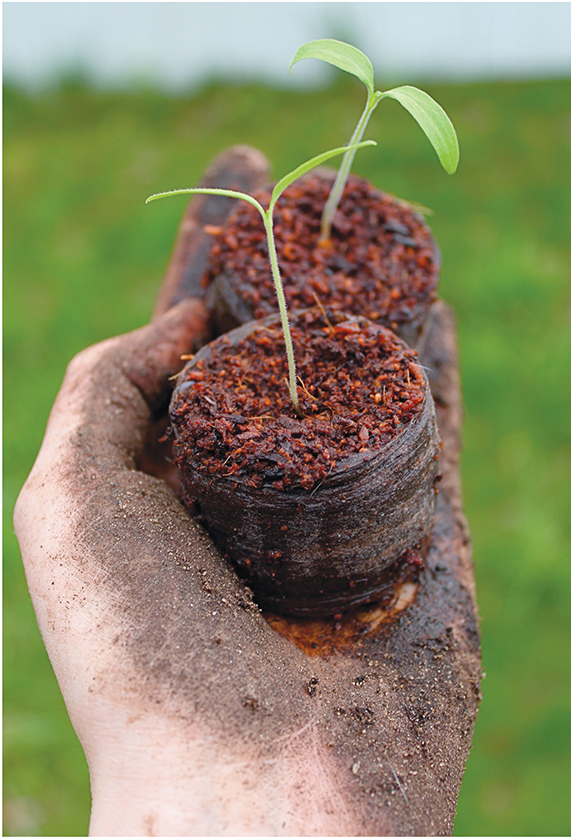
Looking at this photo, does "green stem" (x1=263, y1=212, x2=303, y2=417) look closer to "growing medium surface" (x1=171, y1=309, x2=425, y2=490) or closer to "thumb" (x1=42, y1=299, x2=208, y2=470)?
"growing medium surface" (x1=171, y1=309, x2=425, y2=490)

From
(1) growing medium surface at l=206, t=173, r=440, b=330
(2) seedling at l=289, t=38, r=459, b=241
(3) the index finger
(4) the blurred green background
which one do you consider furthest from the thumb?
(4) the blurred green background

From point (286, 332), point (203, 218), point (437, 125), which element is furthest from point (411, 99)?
point (203, 218)

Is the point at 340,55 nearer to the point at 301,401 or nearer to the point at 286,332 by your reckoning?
the point at 286,332

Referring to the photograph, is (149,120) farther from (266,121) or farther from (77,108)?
(266,121)

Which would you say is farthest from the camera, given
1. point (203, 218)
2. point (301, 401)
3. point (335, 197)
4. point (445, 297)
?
point (445, 297)

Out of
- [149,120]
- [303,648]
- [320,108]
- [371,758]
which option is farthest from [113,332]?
[371,758]

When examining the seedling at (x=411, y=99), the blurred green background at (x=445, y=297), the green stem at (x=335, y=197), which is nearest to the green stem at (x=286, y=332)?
the seedling at (x=411, y=99)
